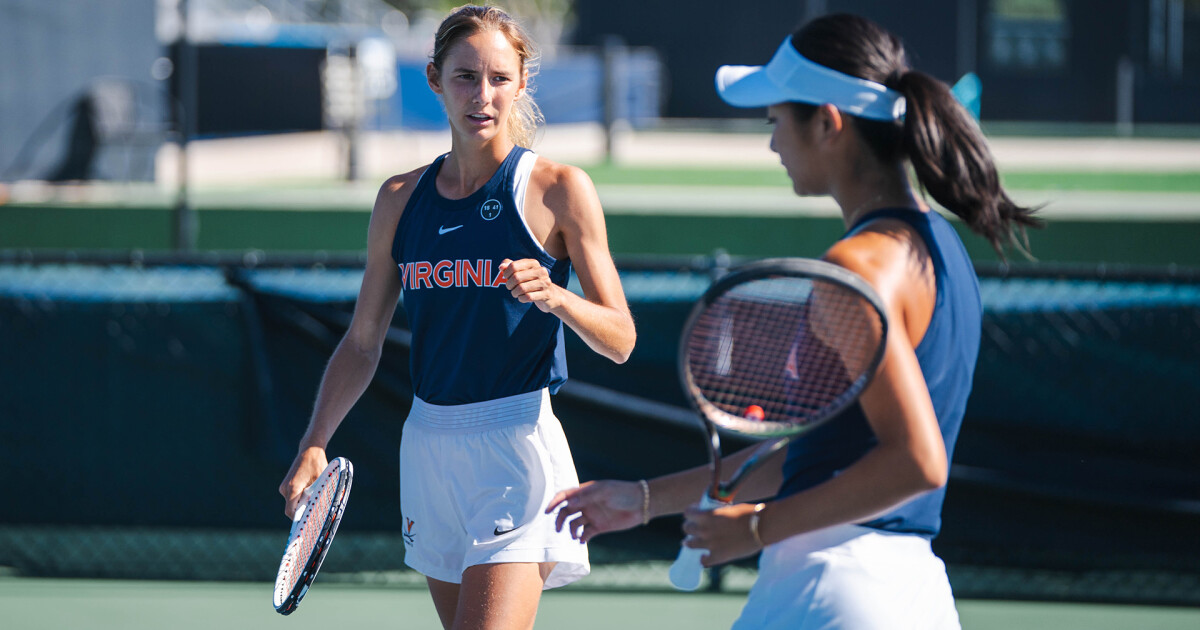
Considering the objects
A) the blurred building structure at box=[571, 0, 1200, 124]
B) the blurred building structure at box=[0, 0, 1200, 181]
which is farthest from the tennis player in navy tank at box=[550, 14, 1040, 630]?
the blurred building structure at box=[571, 0, 1200, 124]

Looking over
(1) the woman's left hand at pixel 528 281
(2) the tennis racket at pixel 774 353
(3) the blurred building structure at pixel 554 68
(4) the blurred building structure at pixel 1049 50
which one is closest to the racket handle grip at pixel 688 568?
(2) the tennis racket at pixel 774 353

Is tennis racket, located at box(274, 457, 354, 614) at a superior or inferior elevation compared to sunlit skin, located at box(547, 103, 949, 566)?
inferior

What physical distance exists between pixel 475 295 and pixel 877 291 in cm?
102

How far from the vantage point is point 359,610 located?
A: 177 inches

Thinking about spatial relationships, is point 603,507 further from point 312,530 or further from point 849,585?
point 312,530

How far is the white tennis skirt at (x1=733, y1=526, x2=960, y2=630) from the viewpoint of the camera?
1.71m

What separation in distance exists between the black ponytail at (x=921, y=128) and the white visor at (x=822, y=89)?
0.6 inches

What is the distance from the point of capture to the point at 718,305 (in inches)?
68.8

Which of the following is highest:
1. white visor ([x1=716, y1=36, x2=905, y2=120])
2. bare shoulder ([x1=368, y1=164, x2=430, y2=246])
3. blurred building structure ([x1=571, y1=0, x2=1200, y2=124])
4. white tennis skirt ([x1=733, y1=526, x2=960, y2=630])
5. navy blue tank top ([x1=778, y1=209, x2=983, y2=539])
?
blurred building structure ([x1=571, y1=0, x2=1200, y2=124])

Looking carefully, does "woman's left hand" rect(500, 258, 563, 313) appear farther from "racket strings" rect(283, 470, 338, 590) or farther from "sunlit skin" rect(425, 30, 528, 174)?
"racket strings" rect(283, 470, 338, 590)

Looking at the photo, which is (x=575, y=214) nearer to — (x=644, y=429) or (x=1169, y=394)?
(x=644, y=429)

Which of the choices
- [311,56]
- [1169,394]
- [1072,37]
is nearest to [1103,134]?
[1072,37]

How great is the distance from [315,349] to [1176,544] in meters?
3.21

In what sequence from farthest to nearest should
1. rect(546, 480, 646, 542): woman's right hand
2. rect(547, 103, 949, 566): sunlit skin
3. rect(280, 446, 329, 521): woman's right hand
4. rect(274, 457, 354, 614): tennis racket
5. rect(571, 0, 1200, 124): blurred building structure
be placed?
rect(571, 0, 1200, 124): blurred building structure, rect(280, 446, 329, 521): woman's right hand, rect(274, 457, 354, 614): tennis racket, rect(546, 480, 646, 542): woman's right hand, rect(547, 103, 949, 566): sunlit skin
